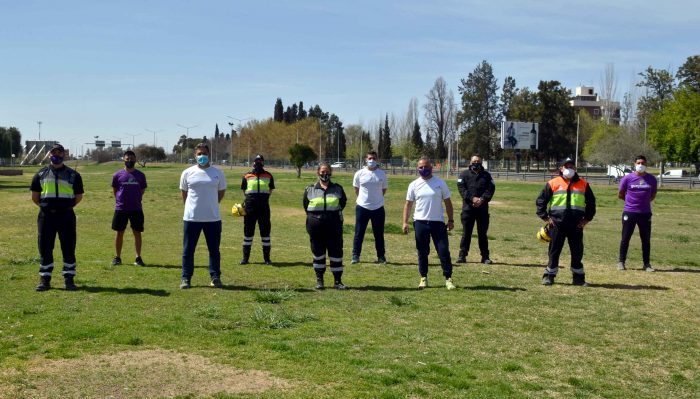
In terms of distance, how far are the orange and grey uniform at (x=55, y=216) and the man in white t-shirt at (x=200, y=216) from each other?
5.37 ft

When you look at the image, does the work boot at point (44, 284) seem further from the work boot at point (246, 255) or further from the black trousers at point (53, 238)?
the work boot at point (246, 255)

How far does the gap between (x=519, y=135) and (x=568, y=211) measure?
86.5 metres

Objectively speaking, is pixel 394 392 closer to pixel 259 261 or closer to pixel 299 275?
pixel 299 275

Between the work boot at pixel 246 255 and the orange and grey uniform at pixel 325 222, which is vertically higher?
the orange and grey uniform at pixel 325 222

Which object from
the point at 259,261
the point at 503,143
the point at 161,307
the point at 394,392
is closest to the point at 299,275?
the point at 259,261

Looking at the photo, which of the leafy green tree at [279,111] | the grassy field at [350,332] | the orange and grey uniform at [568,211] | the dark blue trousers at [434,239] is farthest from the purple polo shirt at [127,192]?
the leafy green tree at [279,111]

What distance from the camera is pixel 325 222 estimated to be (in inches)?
434

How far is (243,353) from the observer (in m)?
7.36

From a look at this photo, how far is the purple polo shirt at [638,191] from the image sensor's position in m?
14.1

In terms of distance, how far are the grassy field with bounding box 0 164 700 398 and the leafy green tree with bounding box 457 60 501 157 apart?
10602 centimetres

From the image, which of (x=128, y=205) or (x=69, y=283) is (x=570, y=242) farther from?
(x=128, y=205)

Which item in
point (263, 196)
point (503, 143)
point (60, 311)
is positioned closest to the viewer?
point (60, 311)

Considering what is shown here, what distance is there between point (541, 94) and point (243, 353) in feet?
357

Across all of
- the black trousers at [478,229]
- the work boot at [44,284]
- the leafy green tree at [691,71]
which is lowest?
the work boot at [44,284]
